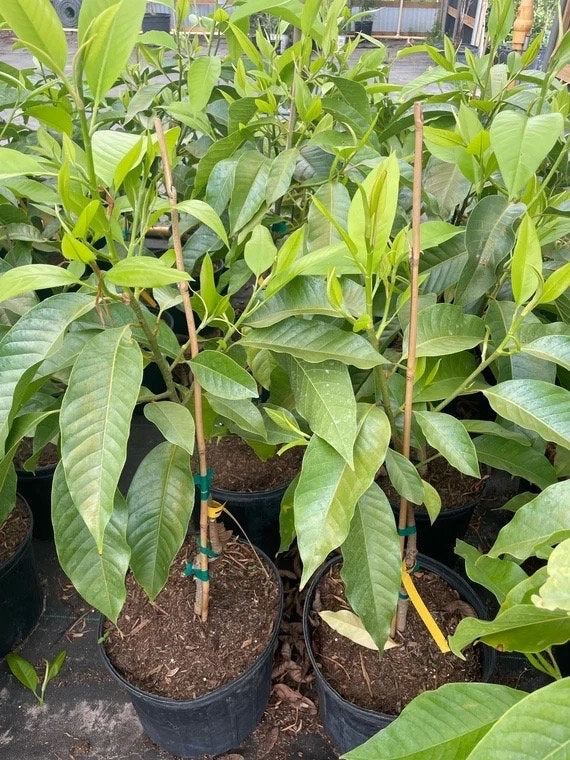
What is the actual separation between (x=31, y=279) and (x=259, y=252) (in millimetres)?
321

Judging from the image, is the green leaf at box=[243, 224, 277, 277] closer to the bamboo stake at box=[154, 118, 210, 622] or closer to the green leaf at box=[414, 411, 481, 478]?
the bamboo stake at box=[154, 118, 210, 622]

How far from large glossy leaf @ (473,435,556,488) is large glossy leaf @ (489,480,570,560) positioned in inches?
13.1

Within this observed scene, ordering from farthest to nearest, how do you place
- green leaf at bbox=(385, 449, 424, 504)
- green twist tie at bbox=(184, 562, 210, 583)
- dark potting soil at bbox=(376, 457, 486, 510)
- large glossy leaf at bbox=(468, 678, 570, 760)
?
dark potting soil at bbox=(376, 457, 486, 510) → green twist tie at bbox=(184, 562, 210, 583) → green leaf at bbox=(385, 449, 424, 504) → large glossy leaf at bbox=(468, 678, 570, 760)

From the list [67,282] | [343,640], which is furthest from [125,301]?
[343,640]

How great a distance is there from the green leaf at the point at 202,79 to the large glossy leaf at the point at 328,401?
26.2 inches

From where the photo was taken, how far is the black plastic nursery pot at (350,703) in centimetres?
102

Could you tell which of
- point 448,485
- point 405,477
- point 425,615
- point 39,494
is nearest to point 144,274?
point 405,477

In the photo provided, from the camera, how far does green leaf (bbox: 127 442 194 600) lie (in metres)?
0.90

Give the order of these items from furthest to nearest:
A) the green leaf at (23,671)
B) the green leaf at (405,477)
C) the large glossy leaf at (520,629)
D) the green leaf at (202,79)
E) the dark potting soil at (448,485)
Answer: the dark potting soil at (448,485) → the green leaf at (23,671) → the green leaf at (202,79) → the green leaf at (405,477) → the large glossy leaf at (520,629)

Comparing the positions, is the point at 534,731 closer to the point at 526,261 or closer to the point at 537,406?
the point at 537,406

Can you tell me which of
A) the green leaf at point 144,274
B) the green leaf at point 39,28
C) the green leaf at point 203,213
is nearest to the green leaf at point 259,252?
the green leaf at point 203,213

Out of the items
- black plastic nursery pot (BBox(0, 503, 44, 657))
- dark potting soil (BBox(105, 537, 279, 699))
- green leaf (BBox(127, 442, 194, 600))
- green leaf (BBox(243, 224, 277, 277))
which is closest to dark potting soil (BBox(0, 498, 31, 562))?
black plastic nursery pot (BBox(0, 503, 44, 657))

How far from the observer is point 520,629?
0.63 metres

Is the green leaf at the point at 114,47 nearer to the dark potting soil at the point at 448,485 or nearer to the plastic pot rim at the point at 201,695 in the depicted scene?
the plastic pot rim at the point at 201,695
